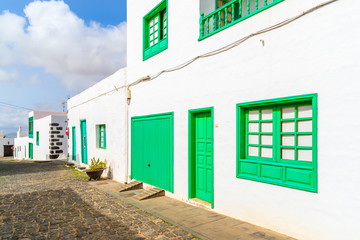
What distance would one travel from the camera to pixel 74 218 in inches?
212

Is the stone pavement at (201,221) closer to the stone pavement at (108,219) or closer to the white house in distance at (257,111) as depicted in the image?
the stone pavement at (108,219)

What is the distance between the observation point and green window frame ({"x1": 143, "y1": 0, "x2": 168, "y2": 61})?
747 centimetres

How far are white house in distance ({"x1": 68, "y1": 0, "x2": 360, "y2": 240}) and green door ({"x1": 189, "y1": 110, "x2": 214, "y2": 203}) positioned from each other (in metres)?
0.02

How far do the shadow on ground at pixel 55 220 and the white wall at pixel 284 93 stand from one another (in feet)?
7.13

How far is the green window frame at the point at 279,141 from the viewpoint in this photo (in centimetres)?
397

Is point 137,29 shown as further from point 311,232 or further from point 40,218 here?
point 311,232

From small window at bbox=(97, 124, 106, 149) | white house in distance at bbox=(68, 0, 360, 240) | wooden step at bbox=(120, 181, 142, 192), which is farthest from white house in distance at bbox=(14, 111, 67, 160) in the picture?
white house in distance at bbox=(68, 0, 360, 240)

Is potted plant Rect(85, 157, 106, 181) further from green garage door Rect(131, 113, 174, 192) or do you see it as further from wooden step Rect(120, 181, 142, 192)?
wooden step Rect(120, 181, 142, 192)

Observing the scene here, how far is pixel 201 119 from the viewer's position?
20.1 feet

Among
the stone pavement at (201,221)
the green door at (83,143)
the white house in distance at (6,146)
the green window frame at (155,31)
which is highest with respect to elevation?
the green window frame at (155,31)

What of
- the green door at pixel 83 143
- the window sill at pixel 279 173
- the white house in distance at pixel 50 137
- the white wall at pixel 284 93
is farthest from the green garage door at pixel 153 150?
the white house in distance at pixel 50 137

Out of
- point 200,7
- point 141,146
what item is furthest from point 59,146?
point 200,7

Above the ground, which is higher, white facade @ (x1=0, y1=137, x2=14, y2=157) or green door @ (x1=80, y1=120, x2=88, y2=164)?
green door @ (x1=80, y1=120, x2=88, y2=164)

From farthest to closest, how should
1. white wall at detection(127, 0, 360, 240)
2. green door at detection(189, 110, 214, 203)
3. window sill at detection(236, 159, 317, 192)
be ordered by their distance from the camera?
green door at detection(189, 110, 214, 203)
window sill at detection(236, 159, 317, 192)
white wall at detection(127, 0, 360, 240)
